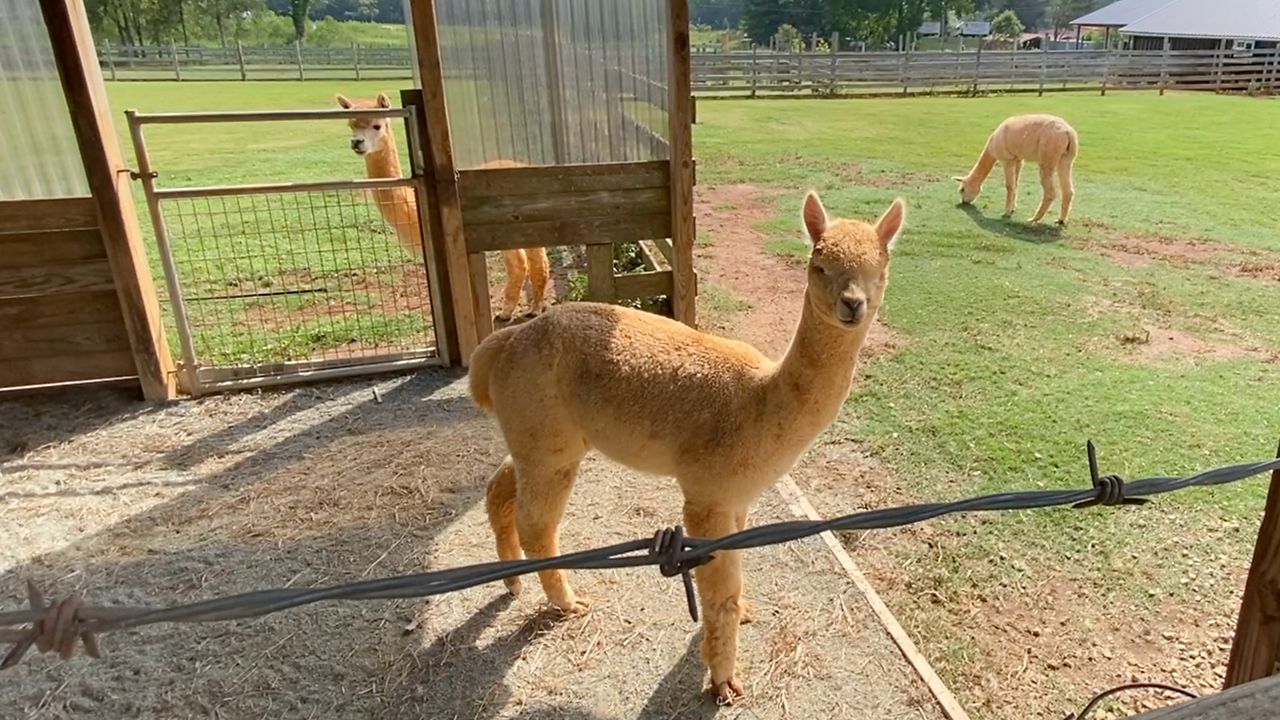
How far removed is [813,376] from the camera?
259 centimetres

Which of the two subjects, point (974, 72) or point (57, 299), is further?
point (974, 72)

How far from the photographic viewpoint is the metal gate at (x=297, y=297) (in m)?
5.37

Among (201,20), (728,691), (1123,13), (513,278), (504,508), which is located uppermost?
(201,20)

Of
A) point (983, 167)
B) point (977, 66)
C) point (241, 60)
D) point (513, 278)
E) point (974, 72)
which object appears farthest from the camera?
point (241, 60)

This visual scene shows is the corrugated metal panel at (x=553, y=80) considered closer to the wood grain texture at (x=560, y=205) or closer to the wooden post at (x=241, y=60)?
the wood grain texture at (x=560, y=205)

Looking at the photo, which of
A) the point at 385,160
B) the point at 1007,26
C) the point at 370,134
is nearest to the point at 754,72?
the point at 385,160

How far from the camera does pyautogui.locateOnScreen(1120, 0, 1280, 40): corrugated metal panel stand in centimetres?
3369

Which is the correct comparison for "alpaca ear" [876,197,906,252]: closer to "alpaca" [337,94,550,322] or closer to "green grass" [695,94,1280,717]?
"green grass" [695,94,1280,717]

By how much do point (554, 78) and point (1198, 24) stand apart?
143 ft

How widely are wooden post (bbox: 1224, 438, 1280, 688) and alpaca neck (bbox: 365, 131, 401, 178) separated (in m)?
6.18

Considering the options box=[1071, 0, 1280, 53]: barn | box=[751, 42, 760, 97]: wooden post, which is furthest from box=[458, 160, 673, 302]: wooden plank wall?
box=[1071, 0, 1280, 53]: barn

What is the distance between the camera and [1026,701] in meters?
3.09

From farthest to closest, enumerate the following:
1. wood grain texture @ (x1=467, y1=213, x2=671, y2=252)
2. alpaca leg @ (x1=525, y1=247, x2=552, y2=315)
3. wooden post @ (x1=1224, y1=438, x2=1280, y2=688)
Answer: alpaca leg @ (x1=525, y1=247, x2=552, y2=315), wood grain texture @ (x1=467, y1=213, x2=671, y2=252), wooden post @ (x1=1224, y1=438, x2=1280, y2=688)

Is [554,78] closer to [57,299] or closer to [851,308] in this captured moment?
[57,299]
